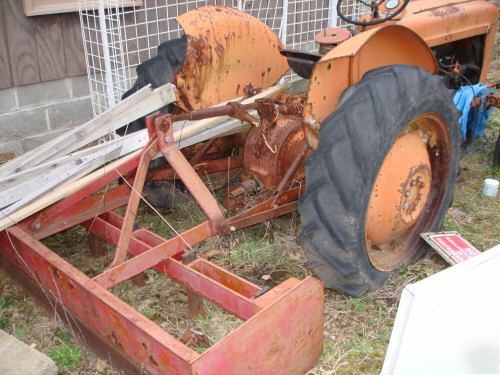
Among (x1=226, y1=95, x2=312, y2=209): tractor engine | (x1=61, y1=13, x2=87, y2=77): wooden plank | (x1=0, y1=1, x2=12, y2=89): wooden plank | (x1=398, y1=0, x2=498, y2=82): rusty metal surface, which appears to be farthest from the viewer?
(x1=61, y1=13, x2=87, y2=77): wooden plank

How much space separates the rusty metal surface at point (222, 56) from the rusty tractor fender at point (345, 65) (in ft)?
2.49

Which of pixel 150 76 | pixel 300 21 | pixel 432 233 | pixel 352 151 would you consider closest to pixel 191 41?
pixel 150 76

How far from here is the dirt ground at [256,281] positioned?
240cm

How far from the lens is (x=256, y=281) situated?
2.85m

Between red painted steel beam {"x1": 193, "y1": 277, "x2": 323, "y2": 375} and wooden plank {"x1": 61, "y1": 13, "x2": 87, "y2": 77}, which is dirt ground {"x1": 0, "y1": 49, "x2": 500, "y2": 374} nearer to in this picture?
red painted steel beam {"x1": 193, "y1": 277, "x2": 323, "y2": 375}

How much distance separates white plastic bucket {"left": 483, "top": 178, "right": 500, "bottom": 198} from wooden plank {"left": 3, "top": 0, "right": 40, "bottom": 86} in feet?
11.3

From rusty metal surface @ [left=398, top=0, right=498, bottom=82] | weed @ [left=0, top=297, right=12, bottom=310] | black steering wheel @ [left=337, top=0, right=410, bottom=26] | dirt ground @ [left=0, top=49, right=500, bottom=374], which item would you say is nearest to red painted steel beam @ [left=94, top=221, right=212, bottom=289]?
dirt ground @ [left=0, top=49, right=500, bottom=374]

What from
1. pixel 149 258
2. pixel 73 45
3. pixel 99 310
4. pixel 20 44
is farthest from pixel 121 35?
pixel 99 310

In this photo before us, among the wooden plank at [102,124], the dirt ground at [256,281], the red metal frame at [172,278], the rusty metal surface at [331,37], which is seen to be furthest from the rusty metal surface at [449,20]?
the wooden plank at [102,124]

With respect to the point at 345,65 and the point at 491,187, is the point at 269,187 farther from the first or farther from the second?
the point at 491,187

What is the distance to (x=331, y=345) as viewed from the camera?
8.04 ft

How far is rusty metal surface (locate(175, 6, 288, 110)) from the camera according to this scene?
2930 millimetres

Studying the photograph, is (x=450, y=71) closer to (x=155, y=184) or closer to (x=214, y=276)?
(x=155, y=184)

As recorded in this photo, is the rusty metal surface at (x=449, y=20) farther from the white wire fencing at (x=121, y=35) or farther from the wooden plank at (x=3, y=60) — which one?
the wooden plank at (x=3, y=60)
